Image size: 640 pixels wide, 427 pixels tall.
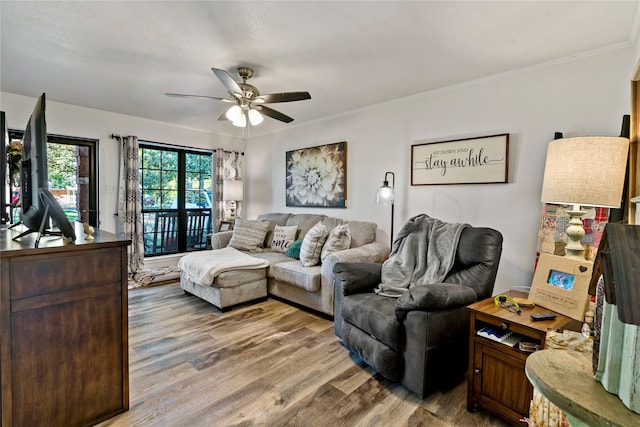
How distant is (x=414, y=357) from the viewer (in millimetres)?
1901

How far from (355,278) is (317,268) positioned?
93 cm

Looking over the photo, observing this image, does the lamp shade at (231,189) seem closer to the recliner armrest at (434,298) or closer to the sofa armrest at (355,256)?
the sofa armrest at (355,256)

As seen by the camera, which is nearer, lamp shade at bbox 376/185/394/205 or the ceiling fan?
the ceiling fan

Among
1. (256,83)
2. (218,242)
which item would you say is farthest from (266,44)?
(218,242)

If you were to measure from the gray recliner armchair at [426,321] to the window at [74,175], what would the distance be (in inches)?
150

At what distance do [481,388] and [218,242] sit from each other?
→ 3592 millimetres

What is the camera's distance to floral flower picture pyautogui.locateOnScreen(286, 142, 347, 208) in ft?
13.6

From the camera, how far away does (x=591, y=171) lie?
1675mm

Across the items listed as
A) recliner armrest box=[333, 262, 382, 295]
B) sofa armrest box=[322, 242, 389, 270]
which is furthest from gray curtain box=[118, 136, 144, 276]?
recliner armrest box=[333, 262, 382, 295]

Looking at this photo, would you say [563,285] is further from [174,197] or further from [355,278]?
[174,197]

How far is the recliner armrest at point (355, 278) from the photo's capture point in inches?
96.0

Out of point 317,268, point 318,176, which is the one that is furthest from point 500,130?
point 318,176

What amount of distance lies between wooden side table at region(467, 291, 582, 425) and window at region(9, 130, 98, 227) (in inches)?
184

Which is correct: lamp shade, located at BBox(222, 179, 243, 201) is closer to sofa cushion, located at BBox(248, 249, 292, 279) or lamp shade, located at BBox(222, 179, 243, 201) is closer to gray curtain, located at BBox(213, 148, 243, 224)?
gray curtain, located at BBox(213, 148, 243, 224)
